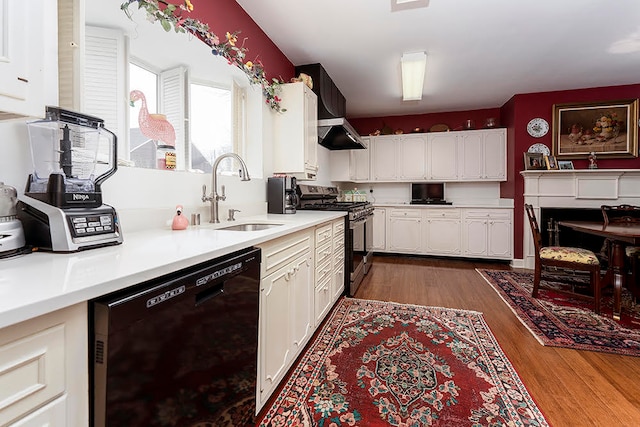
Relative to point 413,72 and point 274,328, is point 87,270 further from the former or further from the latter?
point 413,72

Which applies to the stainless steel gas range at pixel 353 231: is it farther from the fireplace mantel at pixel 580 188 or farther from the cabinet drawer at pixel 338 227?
the fireplace mantel at pixel 580 188

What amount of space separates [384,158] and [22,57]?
5295 millimetres

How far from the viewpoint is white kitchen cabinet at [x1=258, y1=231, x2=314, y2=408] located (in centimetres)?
144

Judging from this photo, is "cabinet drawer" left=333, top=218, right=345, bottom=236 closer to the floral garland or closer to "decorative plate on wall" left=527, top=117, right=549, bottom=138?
the floral garland

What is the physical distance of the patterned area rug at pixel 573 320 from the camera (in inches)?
86.6

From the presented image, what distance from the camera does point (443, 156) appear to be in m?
5.30

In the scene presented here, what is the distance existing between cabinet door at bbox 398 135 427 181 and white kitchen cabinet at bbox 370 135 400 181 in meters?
0.09

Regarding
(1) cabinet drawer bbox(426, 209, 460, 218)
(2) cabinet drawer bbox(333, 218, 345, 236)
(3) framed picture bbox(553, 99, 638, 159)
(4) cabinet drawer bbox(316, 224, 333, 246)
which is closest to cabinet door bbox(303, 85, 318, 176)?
(2) cabinet drawer bbox(333, 218, 345, 236)

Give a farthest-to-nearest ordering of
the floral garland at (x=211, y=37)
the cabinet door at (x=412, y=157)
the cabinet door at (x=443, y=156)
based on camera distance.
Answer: the cabinet door at (x=412, y=157), the cabinet door at (x=443, y=156), the floral garland at (x=211, y=37)

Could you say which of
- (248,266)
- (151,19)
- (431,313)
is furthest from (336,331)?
(151,19)

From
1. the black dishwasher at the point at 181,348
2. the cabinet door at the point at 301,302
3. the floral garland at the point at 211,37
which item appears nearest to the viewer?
the black dishwasher at the point at 181,348

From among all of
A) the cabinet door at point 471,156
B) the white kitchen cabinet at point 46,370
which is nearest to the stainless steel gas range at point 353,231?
the cabinet door at point 471,156

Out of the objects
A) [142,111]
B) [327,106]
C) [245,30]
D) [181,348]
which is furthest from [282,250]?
[327,106]

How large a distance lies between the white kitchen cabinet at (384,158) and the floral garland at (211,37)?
296 cm
